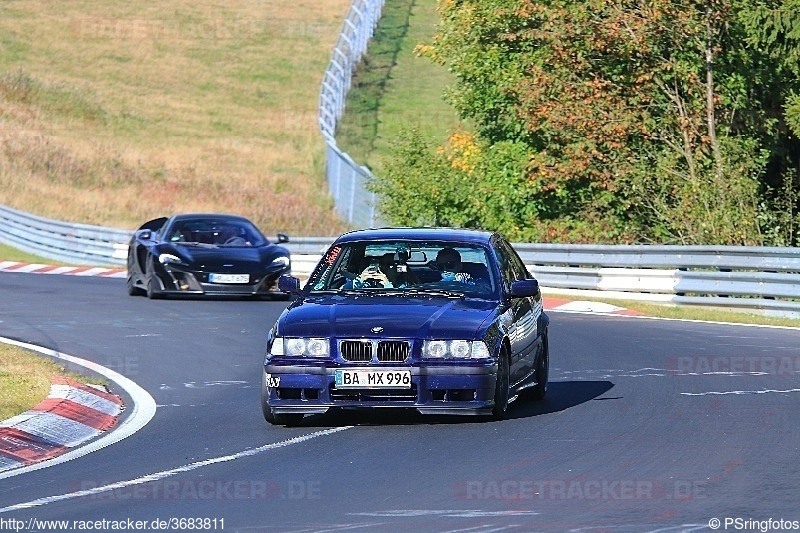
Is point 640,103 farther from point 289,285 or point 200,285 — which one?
point 289,285

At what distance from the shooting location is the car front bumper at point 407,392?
10945mm

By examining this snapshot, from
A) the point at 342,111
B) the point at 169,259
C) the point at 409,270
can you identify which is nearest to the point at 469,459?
the point at 409,270

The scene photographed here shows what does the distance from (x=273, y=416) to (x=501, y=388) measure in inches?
61.8

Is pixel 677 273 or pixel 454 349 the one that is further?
pixel 677 273

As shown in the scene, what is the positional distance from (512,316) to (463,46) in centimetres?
2430

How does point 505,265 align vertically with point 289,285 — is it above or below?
above

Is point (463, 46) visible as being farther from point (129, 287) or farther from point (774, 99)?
point (129, 287)

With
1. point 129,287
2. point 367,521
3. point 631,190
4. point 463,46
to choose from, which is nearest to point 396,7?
point 463,46

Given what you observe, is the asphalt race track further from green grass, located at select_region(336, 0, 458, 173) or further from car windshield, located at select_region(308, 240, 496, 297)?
green grass, located at select_region(336, 0, 458, 173)

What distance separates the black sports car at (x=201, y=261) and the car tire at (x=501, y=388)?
13.3 meters

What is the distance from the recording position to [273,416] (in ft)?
37.2

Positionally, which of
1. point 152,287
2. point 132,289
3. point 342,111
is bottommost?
point 342,111

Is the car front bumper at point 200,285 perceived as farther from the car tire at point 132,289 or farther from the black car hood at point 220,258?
the car tire at point 132,289

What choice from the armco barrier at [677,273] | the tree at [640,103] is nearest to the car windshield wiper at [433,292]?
the armco barrier at [677,273]
